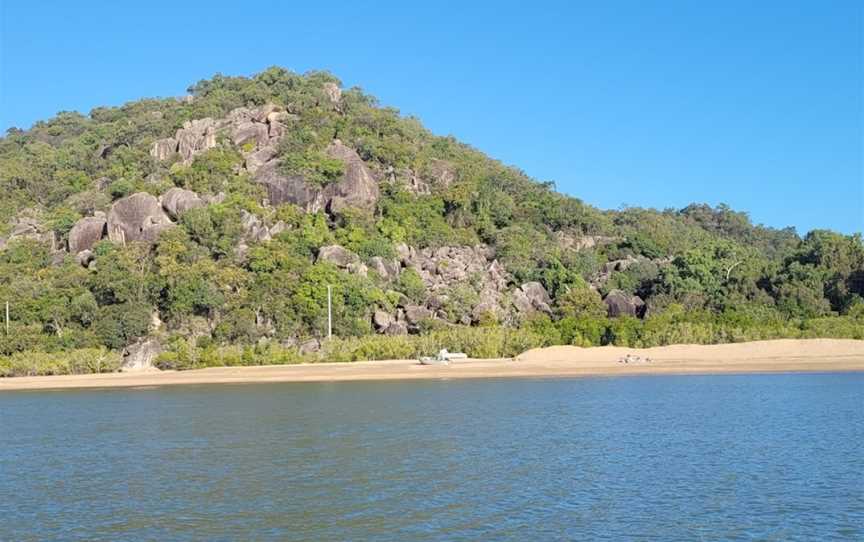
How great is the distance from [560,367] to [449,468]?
39.3 m

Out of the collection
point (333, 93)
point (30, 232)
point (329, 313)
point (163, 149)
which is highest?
point (333, 93)

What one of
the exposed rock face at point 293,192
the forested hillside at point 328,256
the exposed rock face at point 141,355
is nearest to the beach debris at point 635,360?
the forested hillside at point 328,256

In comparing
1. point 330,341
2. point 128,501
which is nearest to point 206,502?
point 128,501

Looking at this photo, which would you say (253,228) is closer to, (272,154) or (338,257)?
(338,257)

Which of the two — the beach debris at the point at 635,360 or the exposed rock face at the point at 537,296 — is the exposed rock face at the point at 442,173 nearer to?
the exposed rock face at the point at 537,296

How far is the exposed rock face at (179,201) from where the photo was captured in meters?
91.9

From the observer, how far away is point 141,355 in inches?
2805

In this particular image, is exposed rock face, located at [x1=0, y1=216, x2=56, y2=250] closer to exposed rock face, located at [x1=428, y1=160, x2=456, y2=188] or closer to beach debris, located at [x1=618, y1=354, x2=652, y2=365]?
exposed rock face, located at [x1=428, y1=160, x2=456, y2=188]

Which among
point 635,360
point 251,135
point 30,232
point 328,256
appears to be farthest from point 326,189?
point 635,360

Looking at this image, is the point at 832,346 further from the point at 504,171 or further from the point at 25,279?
the point at 25,279

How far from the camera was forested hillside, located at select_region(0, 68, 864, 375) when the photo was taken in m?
72.9

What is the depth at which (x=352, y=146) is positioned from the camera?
10700 cm

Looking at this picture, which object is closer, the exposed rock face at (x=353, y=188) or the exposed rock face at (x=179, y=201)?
the exposed rock face at (x=179, y=201)

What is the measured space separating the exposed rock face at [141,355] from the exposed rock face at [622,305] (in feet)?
140
